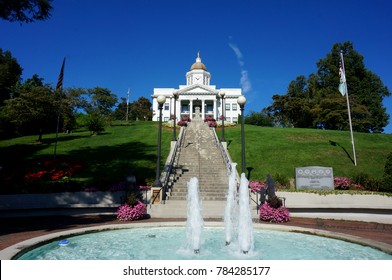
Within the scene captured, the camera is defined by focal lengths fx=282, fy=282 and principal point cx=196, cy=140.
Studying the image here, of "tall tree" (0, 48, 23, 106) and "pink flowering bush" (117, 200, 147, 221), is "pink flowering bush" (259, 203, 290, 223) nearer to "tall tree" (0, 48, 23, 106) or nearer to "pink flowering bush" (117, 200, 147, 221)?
"pink flowering bush" (117, 200, 147, 221)

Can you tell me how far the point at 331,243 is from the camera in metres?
9.76

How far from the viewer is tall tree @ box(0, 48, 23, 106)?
59844 mm

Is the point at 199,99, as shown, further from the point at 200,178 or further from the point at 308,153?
the point at 200,178

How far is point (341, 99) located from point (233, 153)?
130 ft

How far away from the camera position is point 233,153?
30.6 meters

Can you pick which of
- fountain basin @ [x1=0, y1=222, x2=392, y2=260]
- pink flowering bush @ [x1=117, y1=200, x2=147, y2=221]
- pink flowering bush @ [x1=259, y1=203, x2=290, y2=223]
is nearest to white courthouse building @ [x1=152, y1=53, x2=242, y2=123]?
pink flowering bush @ [x1=117, y1=200, x2=147, y2=221]

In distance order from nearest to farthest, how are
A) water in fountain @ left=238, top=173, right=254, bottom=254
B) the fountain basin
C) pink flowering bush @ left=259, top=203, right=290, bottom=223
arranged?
the fountain basin < water in fountain @ left=238, top=173, right=254, bottom=254 < pink flowering bush @ left=259, top=203, right=290, bottom=223

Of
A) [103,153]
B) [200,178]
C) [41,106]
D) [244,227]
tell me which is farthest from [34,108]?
[244,227]

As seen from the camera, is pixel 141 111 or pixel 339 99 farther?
pixel 141 111

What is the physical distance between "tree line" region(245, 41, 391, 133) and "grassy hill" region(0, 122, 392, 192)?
19529mm

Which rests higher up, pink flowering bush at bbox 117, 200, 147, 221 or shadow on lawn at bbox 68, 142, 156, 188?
shadow on lawn at bbox 68, 142, 156, 188

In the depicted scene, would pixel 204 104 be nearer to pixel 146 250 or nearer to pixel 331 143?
pixel 331 143

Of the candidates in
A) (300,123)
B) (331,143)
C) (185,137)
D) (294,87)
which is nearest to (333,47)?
(294,87)

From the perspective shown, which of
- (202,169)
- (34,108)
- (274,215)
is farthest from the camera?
(34,108)
